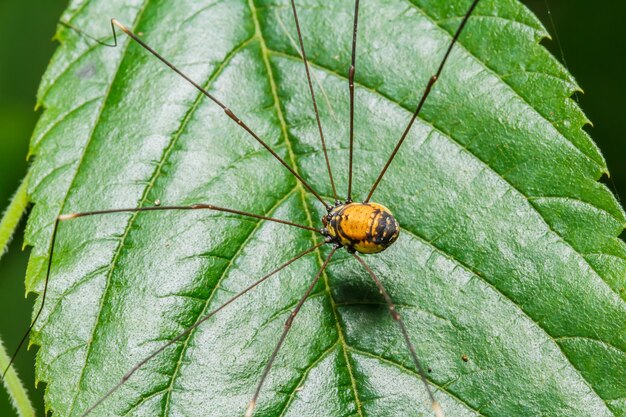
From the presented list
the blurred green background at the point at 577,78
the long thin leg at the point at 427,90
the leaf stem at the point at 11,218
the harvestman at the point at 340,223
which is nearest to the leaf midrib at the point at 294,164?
the harvestman at the point at 340,223

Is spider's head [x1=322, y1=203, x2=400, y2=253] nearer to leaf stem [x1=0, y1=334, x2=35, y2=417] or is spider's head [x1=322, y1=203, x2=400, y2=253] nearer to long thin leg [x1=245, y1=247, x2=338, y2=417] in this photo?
long thin leg [x1=245, y1=247, x2=338, y2=417]

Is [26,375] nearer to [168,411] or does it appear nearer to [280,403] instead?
[168,411]

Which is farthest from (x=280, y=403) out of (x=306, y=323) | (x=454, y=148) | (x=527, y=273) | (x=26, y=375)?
(x=26, y=375)

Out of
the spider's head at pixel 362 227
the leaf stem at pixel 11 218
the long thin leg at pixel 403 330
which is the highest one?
the leaf stem at pixel 11 218

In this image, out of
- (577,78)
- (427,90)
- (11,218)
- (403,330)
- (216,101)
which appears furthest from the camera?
(577,78)

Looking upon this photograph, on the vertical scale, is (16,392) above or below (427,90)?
below

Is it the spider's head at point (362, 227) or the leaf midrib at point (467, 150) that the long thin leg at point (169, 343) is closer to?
the spider's head at point (362, 227)

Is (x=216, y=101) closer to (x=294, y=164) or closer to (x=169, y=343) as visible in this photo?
(x=294, y=164)

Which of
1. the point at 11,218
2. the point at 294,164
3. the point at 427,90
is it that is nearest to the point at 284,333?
the point at 294,164
